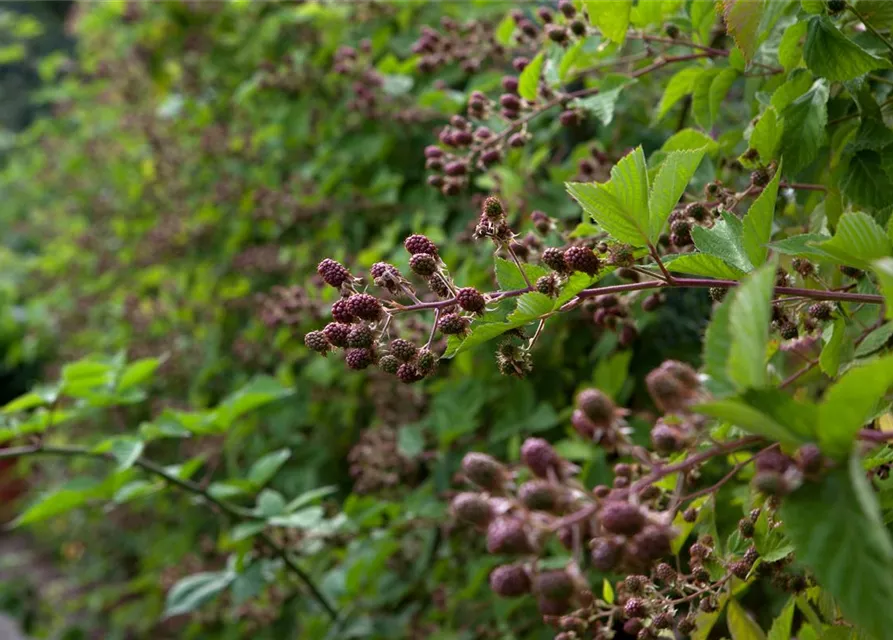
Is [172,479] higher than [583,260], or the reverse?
[583,260]

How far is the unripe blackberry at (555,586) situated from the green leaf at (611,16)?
2.49 feet

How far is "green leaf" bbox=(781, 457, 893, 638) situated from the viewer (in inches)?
18.8

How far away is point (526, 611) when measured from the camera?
1672mm

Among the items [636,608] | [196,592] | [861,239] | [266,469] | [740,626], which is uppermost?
[861,239]

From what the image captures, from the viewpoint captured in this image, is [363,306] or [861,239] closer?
[861,239]

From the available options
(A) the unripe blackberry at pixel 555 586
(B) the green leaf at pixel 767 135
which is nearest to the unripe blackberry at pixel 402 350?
(A) the unripe blackberry at pixel 555 586

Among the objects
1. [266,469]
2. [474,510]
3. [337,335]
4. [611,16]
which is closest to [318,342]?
[337,335]

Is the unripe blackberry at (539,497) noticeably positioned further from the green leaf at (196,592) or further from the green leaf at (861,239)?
the green leaf at (196,592)

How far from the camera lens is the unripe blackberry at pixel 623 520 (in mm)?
624

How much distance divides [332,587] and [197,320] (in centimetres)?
173

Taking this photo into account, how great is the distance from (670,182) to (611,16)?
1.48ft

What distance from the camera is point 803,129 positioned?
3.16 feet

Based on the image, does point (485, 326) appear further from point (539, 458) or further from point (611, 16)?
point (611, 16)

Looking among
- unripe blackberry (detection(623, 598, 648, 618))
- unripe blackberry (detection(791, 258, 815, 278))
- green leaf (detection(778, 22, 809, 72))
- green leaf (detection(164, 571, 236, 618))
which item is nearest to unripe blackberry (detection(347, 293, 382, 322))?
unripe blackberry (detection(623, 598, 648, 618))
